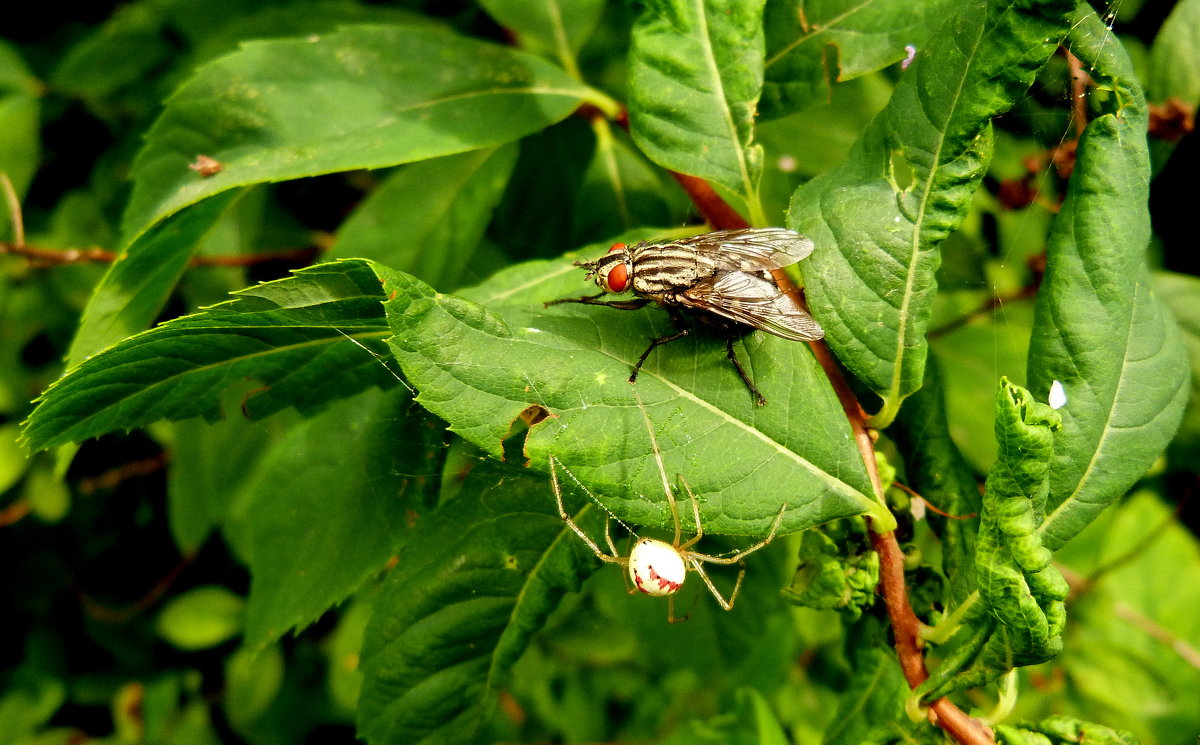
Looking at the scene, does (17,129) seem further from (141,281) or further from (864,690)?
(864,690)

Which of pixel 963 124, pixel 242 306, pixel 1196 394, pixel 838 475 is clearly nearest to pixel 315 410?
pixel 242 306

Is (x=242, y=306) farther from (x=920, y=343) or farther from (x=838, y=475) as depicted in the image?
(x=920, y=343)

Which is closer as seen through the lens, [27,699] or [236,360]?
[236,360]

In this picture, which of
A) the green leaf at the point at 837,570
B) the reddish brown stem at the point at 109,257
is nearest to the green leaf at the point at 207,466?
the reddish brown stem at the point at 109,257

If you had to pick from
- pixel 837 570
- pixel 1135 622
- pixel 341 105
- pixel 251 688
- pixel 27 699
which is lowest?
pixel 27 699

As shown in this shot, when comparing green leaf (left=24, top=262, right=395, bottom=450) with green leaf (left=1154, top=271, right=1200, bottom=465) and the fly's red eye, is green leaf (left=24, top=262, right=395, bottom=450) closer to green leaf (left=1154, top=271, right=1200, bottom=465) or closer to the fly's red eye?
the fly's red eye

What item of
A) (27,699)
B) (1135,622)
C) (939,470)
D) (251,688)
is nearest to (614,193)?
(939,470)
